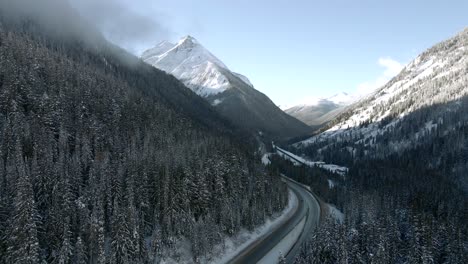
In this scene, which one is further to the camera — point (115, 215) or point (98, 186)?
point (98, 186)

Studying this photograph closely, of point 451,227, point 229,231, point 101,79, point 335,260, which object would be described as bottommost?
point 229,231

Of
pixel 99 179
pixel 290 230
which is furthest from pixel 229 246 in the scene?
pixel 99 179

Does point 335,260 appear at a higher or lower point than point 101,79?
lower

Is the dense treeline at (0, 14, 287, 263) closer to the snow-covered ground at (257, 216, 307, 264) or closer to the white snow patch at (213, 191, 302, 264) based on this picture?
the white snow patch at (213, 191, 302, 264)

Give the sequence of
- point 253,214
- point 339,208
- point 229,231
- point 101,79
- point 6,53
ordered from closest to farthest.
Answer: point 229,231 < point 253,214 < point 6,53 < point 339,208 < point 101,79

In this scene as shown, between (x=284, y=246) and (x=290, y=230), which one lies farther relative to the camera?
(x=290, y=230)

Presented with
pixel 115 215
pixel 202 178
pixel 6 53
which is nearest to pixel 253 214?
pixel 202 178

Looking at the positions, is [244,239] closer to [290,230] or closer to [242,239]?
[242,239]

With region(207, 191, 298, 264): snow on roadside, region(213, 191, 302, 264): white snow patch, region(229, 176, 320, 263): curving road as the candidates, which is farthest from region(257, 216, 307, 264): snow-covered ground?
region(207, 191, 298, 264): snow on roadside

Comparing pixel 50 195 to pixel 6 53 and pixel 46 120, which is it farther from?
pixel 6 53
